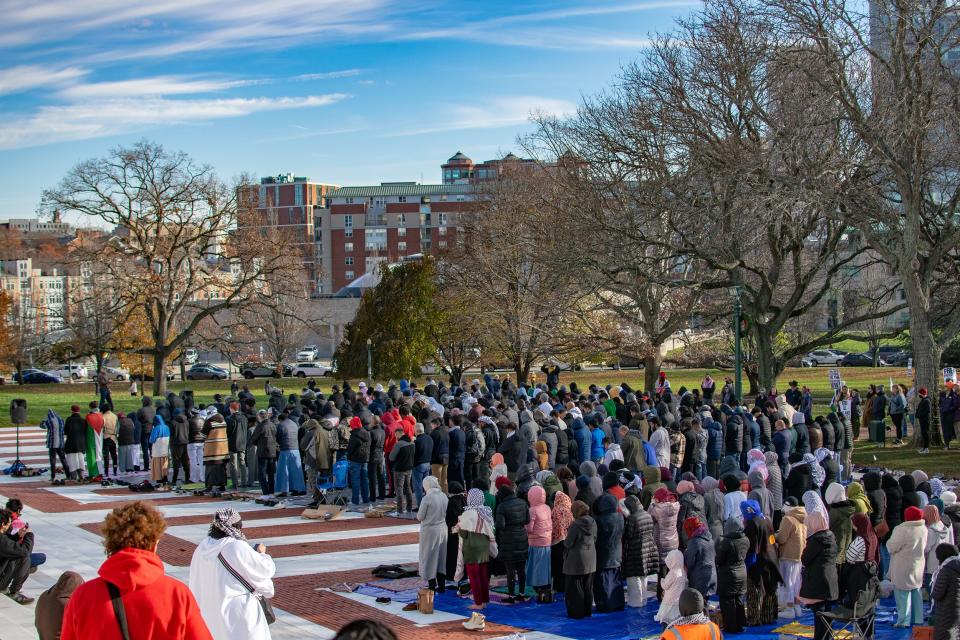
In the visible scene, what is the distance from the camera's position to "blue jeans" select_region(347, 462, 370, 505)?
19.1 meters

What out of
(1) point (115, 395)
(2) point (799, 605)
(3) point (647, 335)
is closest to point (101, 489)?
(2) point (799, 605)

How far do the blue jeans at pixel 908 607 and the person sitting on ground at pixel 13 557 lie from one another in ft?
32.6

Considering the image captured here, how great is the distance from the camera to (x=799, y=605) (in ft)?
38.3

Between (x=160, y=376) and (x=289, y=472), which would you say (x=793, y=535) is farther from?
(x=160, y=376)

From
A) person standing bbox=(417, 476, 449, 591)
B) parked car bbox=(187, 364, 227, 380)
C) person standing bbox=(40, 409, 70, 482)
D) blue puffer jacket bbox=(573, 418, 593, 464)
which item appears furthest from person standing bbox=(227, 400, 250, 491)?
parked car bbox=(187, 364, 227, 380)

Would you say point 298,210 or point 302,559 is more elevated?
point 298,210

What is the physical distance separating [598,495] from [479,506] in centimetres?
179

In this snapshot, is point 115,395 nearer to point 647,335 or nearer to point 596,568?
point 647,335

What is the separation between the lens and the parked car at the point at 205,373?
6762cm

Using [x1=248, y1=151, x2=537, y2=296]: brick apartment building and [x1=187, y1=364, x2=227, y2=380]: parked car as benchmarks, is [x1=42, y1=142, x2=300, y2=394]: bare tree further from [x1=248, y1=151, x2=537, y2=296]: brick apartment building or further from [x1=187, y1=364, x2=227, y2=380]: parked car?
[x1=248, y1=151, x2=537, y2=296]: brick apartment building

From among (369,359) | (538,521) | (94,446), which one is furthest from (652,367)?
(538,521)

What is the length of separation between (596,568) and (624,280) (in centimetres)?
2395

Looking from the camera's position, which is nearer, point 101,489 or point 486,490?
point 486,490

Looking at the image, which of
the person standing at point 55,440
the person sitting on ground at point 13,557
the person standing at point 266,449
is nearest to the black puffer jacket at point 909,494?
the person sitting on ground at point 13,557
